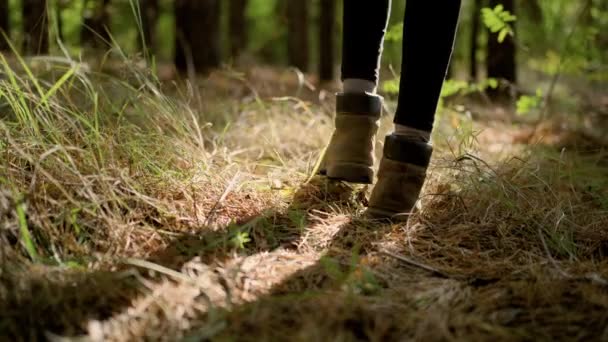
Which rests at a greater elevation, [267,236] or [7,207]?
[7,207]

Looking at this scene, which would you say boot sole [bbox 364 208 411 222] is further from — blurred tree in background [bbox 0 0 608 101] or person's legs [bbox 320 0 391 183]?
blurred tree in background [bbox 0 0 608 101]

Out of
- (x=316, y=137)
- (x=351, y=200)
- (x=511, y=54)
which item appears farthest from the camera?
(x=511, y=54)

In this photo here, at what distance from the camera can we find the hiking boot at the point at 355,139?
1.43 meters

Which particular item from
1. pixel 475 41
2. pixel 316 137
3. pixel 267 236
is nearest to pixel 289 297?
pixel 267 236

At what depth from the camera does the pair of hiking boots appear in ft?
4.27

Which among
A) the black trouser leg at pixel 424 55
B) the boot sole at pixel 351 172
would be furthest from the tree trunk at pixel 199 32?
the black trouser leg at pixel 424 55

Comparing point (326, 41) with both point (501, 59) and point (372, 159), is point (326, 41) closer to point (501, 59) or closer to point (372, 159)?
point (501, 59)

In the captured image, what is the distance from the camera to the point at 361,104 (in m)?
1.44

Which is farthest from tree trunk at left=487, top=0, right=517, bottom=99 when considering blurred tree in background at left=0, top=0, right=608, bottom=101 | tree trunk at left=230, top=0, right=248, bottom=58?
tree trunk at left=230, top=0, right=248, bottom=58

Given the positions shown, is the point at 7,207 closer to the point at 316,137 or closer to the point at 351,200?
the point at 351,200

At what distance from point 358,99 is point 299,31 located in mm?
5074

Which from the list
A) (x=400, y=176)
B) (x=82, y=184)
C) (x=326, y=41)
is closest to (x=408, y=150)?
(x=400, y=176)

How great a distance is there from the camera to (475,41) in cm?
474

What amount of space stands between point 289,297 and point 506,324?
38 cm
